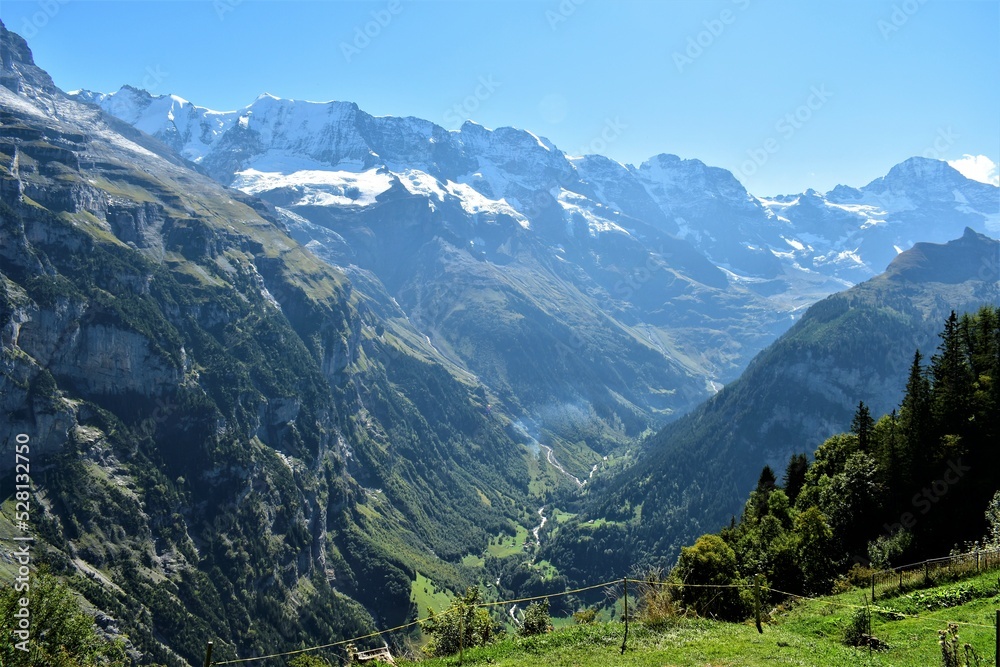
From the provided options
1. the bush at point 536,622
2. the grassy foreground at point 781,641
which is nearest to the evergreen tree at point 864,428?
the grassy foreground at point 781,641

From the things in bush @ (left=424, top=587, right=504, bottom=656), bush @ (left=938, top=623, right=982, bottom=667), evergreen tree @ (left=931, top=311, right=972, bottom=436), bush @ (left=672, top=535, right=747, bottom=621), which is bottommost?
bush @ (left=672, top=535, right=747, bottom=621)

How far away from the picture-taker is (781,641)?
104ft

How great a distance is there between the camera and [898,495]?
225ft

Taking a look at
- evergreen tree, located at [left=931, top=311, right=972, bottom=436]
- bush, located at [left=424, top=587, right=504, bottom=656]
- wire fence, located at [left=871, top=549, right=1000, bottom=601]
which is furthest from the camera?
evergreen tree, located at [left=931, top=311, right=972, bottom=436]

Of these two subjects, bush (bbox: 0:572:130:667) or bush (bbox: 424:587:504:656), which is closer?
bush (bbox: 0:572:130:667)

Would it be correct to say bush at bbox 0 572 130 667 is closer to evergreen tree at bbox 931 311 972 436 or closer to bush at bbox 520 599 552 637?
bush at bbox 520 599 552 637

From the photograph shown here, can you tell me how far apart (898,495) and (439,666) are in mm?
64397

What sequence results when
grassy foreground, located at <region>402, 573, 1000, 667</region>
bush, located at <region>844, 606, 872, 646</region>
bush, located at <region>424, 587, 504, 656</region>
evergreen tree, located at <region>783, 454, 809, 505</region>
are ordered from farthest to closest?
1. evergreen tree, located at <region>783, 454, 809, 505</region>
2. bush, located at <region>424, 587, 504, 656</region>
3. bush, located at <region>844, 606, 872, 646</region>
4. grassy foreground, located at <region>402, 573, 1000, 667</region>

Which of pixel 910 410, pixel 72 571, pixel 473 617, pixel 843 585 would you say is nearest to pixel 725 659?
pixel 473 617

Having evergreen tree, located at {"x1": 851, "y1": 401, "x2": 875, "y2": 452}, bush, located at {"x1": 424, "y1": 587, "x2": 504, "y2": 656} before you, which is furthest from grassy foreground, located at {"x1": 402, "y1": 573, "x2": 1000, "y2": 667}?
evergreen tree, located at {"x1": 851, "y1": 401, "x2": 875, "y2": 452}

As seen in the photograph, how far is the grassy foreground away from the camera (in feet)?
92.0

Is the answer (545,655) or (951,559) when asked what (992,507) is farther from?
(545,655)

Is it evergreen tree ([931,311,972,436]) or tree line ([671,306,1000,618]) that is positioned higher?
evergreen tree ([931,311,972,436])

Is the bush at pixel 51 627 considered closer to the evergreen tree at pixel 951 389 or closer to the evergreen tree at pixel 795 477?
the evergreen tree at pixel 951 389
